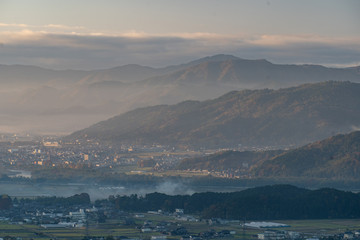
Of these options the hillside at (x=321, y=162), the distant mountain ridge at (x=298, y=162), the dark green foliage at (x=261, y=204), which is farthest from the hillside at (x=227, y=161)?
the dark green foliage at (x=261, y=204)

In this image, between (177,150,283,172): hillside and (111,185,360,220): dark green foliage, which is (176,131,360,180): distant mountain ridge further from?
(111,185,360,220): dark green foliage

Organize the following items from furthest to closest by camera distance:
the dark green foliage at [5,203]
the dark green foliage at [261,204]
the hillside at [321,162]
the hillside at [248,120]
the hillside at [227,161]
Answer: the hillside at [248,120] < the hillside at [227,161] < the hillside at [321,162] < the dark green foliage at [5,203] < the dark green foliage at [261,204]

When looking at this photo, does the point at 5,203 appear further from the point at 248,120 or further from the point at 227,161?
the point at 248,120

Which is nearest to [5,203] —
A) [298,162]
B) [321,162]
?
[298,162]

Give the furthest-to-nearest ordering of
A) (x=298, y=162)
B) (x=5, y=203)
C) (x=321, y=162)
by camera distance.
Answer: (x=321, y=162)
(x=298, y=162)
(x=5, y=203)

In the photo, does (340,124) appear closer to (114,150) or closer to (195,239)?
(114,150)

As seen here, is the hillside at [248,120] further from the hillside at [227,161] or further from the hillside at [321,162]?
the hillside at [321,162]

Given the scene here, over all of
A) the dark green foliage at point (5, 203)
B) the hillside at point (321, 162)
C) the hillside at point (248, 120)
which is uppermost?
the hillside at point (248, 120)
